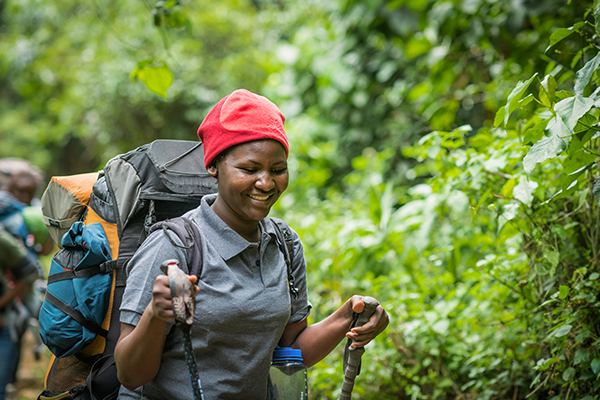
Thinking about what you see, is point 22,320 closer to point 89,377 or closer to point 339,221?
point 89,377

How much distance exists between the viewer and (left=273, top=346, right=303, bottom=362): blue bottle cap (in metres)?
1.87

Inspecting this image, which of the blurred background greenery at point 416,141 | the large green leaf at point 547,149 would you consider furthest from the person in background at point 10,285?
the large green leaf at point 547,149

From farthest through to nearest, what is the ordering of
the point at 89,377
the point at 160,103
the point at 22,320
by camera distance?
the point at 160,103 < the point at 22,320 < the point at 89,377

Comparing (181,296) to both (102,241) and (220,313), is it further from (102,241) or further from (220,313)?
(102,241)

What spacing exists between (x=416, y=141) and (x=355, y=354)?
338 cm

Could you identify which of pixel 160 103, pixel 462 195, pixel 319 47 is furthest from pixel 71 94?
pixel 462 195

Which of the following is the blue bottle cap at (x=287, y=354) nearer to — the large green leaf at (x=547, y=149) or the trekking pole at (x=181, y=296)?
the trekking pole at (x=181, y=296)

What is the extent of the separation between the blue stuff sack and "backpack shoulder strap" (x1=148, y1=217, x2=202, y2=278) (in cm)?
29

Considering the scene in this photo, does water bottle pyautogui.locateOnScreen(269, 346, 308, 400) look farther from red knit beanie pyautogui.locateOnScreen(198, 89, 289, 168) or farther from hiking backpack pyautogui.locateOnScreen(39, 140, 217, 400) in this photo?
red knit beanie pyautogui.locateOnScreen(198, 89, 289, 168)

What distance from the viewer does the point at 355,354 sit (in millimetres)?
1796

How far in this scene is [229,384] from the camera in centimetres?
164

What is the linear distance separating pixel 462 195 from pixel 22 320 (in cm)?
319

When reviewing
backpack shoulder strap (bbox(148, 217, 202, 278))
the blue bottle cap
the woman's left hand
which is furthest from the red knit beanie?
the blue bottle cap

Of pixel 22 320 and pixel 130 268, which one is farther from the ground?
pixel 130 268
